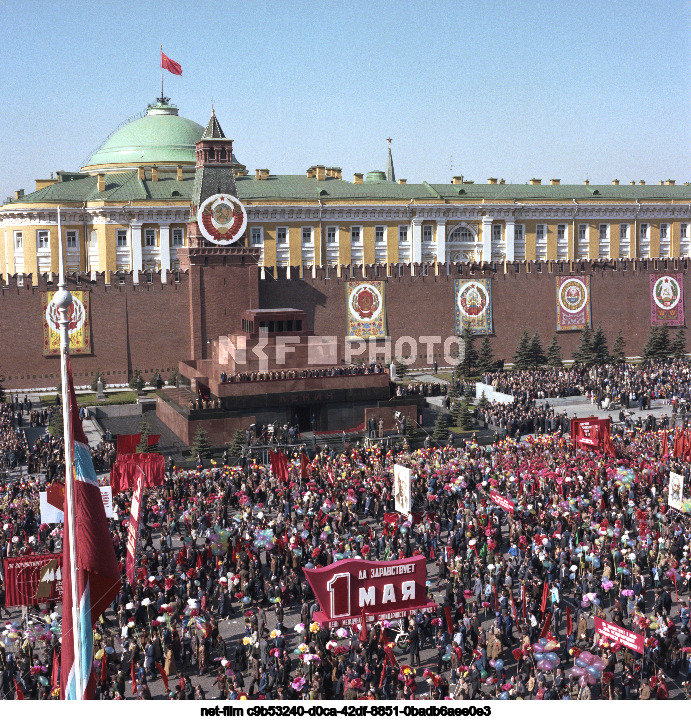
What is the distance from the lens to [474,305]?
55.0m

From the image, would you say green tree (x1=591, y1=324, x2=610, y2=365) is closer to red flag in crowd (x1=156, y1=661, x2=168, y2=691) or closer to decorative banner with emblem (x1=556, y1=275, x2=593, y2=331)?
decorative banner with emblem (x1=556, y1=275, x2=593, y2=331)

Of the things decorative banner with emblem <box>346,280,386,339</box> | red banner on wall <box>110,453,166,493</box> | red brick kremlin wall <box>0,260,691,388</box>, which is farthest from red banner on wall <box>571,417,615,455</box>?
decorative banner with emblem <box>346,280,386,339</box>

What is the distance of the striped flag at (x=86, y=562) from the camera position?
1073 centimetres

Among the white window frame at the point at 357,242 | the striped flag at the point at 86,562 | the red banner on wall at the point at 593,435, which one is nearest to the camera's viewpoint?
the striped flag at the point at 86,562

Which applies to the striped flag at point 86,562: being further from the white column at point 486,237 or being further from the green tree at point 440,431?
the white column at point 486,237

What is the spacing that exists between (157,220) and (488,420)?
32.7 metres

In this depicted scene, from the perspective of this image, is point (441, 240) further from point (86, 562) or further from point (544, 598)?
point (86, 562)

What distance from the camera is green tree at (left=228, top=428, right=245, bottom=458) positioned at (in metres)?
33.8

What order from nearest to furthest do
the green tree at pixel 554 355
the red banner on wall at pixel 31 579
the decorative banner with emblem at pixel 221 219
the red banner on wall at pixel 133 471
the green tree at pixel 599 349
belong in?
the red banner on wall at pixel 31 579, the red banner on wall at pixel 133 471, the decorative banner with emblem at pixel 221 219, the green tree at pixel 554 355, the green tree at pixel 599 349

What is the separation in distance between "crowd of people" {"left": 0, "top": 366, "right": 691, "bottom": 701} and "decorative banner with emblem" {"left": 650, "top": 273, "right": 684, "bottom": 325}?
96.9 feet

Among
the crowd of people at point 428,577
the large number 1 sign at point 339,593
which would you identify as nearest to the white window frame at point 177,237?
the crowd of people at point 428,577

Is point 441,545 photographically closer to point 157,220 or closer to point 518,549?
point 518,549

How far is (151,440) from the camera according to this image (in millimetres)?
32594

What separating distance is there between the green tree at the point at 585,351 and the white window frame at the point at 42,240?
3278 centimetres
